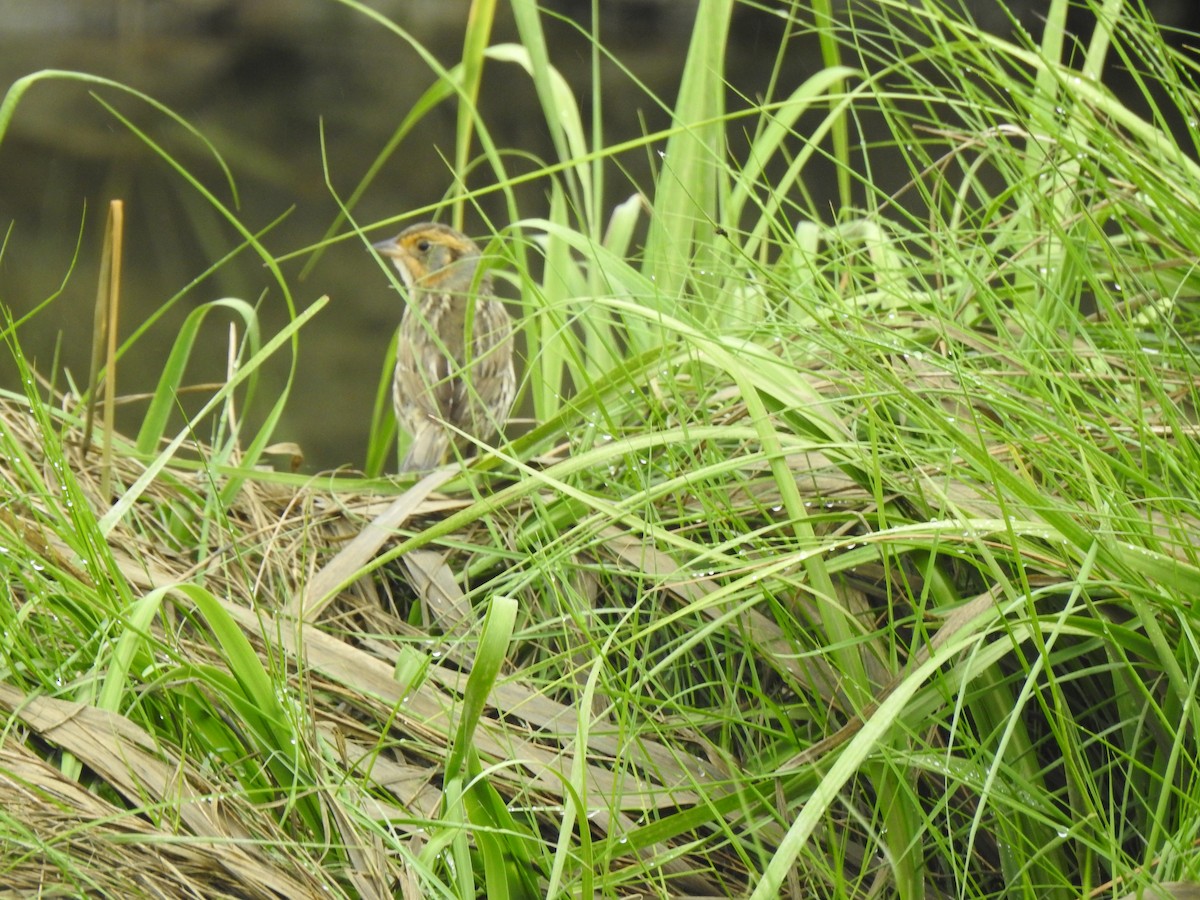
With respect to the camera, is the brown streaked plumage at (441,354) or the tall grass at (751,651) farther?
the brown streaked plumage at (441,354)

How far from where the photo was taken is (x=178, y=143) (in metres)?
9.87

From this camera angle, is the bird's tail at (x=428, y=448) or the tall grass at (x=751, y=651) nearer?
the tall grass at (x=751, y=651)

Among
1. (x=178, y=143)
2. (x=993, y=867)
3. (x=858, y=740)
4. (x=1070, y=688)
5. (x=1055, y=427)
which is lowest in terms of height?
(x=178, y=143)

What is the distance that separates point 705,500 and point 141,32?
12.2 meters

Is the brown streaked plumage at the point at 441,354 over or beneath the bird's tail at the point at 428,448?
over

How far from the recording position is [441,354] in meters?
3.57

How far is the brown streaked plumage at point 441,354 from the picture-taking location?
3154mm

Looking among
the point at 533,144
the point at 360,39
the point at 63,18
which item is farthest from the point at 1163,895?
the point at 360,39

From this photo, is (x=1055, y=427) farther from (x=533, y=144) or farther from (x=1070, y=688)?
(x=533, y=144)

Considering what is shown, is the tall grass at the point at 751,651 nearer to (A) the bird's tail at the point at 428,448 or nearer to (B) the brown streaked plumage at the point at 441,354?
(B) the brown streaked plumage at the point at 441,354

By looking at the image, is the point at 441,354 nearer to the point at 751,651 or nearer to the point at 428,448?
the point at 428,448

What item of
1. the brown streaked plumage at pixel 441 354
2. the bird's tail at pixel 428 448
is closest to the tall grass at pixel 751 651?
the brown streaked plumage at pixel 441 354

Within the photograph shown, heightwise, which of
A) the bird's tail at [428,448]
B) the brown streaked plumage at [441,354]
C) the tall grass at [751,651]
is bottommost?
the bird's tail at [428,448]

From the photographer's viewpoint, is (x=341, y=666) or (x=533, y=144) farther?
(x=533, y=144)
